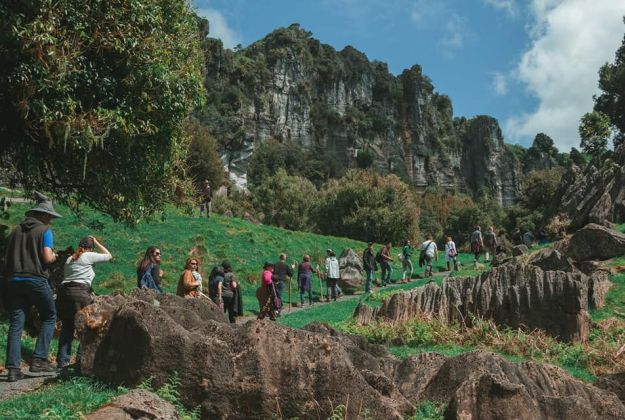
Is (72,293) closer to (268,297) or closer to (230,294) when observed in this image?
(230,294)

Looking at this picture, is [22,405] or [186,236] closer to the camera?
[22,405]

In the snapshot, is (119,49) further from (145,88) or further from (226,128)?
(226,128)

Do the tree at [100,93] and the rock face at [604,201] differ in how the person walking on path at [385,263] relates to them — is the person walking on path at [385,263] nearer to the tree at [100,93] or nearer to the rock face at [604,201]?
the rock face at [604,201]

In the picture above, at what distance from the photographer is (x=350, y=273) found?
1232 inches

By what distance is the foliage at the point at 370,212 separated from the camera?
55.0m

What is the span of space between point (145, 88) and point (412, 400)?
10.4 m

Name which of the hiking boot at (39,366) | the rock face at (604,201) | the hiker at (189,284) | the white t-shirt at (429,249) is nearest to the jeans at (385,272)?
the white t-shirt at (429,249)

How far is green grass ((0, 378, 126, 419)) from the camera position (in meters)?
5.08

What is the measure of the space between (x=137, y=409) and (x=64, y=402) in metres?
1.18

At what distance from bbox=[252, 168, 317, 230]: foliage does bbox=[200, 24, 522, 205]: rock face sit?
2185 inches

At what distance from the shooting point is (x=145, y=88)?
14445 millimetres

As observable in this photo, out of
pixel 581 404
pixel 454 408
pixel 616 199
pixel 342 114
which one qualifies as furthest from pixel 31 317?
pixel 342 114

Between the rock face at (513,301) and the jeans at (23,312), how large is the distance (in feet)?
27.5

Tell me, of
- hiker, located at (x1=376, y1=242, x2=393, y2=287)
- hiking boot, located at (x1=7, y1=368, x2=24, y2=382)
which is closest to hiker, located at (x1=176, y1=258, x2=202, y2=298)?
hiking boot, located at (x1=7, y1=368, x2=24, y2=382)
